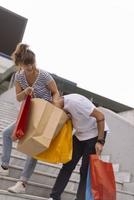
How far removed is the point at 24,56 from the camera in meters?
4.68

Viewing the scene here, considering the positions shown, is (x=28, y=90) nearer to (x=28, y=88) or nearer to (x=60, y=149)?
(x=28, y=88)

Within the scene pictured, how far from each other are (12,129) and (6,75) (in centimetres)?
1812

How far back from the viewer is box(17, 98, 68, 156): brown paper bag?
4.54 meters

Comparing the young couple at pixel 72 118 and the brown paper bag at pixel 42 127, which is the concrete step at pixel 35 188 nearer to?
the young couple at pixel 72 118

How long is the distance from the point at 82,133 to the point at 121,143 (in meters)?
2.94

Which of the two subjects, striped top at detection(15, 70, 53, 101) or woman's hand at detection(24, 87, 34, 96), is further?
striped top at detection(15, 70, 53, 101)

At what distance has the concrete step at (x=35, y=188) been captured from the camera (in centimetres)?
509

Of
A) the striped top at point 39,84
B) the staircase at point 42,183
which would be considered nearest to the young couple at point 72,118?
the striped top at point 39,84

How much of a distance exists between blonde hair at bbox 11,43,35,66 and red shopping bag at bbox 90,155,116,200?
3.88 feet

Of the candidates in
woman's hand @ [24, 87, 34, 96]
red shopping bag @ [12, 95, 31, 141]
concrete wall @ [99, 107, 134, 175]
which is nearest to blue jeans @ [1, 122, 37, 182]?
red shopping bag @ [12, 95, 31, 141]

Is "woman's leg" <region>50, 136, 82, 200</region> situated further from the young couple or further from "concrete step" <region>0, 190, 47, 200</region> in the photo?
"concrete step" <region>0, 190, 47, 200</region>

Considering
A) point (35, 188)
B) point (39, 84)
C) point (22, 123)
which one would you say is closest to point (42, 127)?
point (22, 123)

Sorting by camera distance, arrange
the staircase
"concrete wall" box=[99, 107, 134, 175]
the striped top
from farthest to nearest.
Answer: "concrete wall" box=[99, 107, 134, 175]
the staircase
the striped top

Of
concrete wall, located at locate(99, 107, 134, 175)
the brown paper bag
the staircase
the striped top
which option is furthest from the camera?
concrete wall, located at locate(99, 107, 134, 175)
